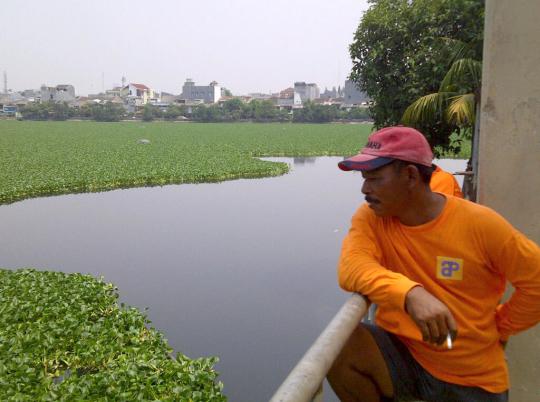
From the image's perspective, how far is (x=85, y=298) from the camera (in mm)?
6457

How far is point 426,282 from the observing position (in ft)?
5.41

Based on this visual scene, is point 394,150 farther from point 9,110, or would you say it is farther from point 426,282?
point 9,110

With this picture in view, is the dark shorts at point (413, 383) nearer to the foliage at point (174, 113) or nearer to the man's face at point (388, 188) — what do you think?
the man's face at point (388, 188)

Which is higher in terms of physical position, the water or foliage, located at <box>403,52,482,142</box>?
foliage, located at <box>403,52,482,142</box>

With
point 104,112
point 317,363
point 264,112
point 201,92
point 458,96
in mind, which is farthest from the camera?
point 201,92

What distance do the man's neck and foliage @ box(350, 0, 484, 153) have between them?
23.2 ft

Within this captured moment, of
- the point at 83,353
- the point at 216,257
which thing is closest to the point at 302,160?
the point at 216,257

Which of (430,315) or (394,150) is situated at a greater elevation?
(394,150)

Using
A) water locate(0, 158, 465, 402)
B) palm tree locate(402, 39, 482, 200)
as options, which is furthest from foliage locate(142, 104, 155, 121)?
palm tree locate(402, 39, 482, 200)

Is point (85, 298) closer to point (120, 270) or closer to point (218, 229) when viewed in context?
point (120, 270)

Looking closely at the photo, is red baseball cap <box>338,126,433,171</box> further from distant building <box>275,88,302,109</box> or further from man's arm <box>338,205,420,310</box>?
distant building <box>275,88,302,109</box>

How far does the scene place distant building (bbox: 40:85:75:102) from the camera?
114 m

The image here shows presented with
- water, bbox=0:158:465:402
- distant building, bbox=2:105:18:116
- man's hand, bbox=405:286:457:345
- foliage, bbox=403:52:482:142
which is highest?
distant building, bbox=2:105:18:116

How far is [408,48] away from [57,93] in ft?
393
